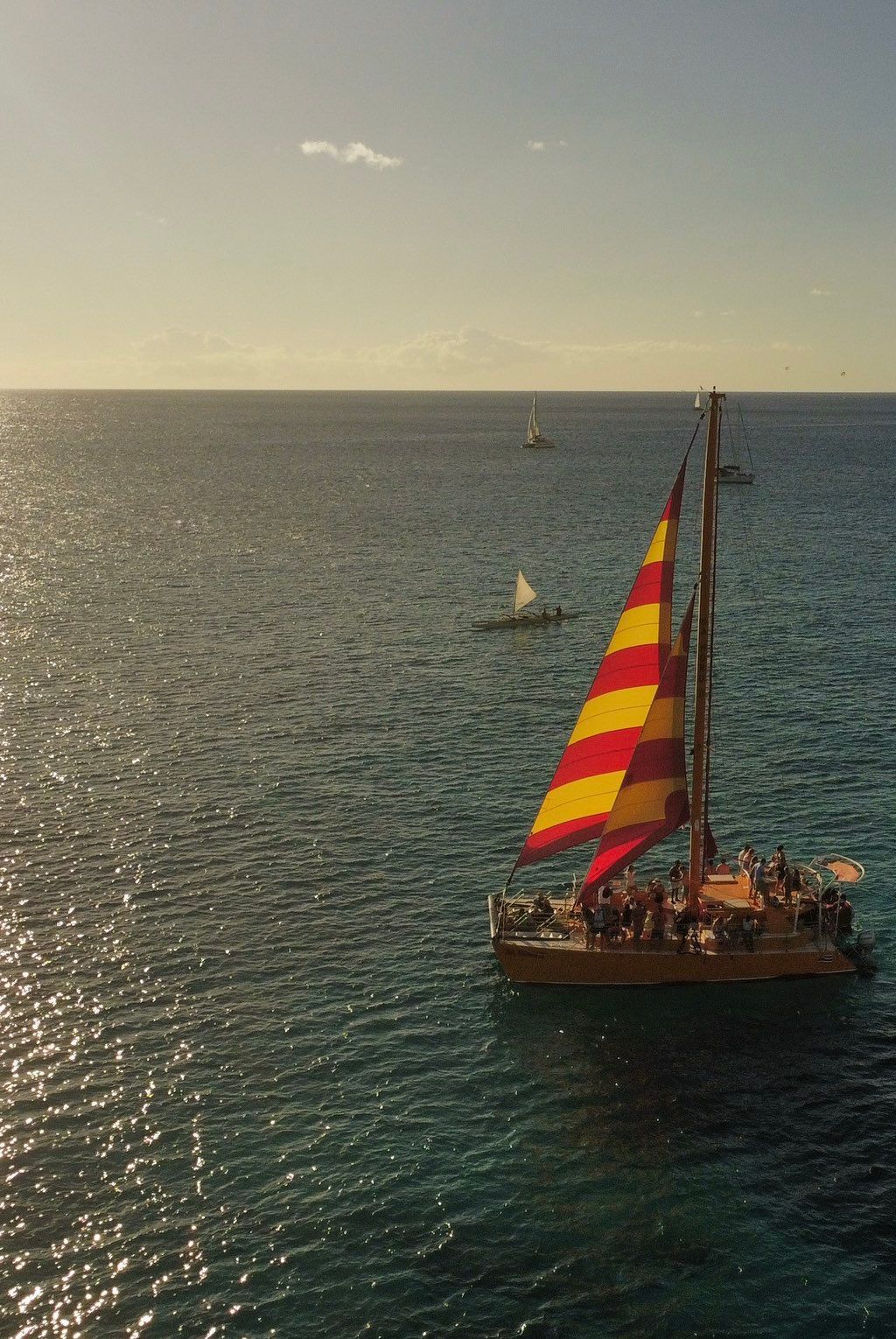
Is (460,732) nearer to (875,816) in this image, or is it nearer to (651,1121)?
(875,816)

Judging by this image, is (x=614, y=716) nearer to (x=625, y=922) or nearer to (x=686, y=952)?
(x=625, y=922)

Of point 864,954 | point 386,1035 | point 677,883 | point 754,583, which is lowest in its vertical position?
point 386,1035

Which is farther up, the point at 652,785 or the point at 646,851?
the point at 652,785

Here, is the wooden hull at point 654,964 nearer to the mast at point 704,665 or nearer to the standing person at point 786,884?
the standing person at point 786,884

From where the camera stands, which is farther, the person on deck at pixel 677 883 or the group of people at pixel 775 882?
the person on deck at pixel 677 883

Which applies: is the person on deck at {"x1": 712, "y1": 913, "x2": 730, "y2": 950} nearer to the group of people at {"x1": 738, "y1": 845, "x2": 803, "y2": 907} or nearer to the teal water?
the teal water

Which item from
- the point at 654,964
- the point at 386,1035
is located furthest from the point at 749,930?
the point at 386,1035

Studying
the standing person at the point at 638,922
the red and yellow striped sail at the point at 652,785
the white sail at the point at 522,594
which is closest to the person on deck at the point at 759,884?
the red and yellow striped sail at the point at 652,785
